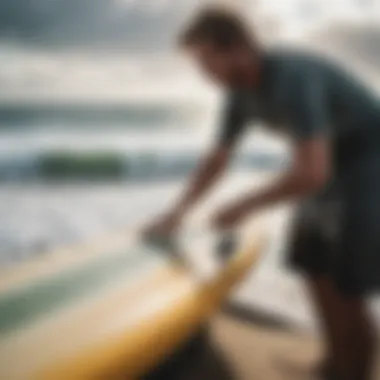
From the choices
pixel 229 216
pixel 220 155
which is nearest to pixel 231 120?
pixel 220 155

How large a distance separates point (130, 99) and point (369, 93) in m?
0.41

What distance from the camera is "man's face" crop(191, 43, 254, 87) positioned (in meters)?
1.35

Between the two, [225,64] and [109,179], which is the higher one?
[225,64]

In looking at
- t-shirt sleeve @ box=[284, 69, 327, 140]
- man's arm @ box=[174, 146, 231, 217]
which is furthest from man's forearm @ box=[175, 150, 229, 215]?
t-shirt sleeve @ box=[284, 69, 327, 140]

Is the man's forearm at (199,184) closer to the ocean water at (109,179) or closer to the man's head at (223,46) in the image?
the ocean water at (109,179)

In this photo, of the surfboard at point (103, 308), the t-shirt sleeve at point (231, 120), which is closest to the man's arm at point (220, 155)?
the t-shirt sleeve at point (231, 120)

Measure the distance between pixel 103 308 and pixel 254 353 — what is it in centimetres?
27

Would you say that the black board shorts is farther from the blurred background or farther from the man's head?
the man's head

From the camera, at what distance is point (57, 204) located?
4.31ft

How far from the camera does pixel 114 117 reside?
1.36m

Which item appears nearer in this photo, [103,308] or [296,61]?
[103,308]

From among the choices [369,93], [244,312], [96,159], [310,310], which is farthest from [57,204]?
[369,93]

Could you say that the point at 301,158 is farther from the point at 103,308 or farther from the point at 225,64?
the point at 103,308

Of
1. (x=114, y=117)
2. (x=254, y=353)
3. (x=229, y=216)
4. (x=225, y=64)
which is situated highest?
(x=225, y=64)
